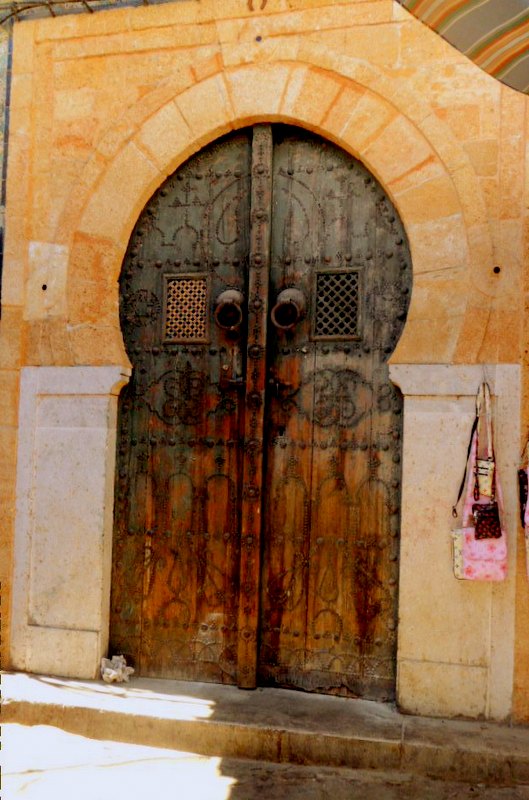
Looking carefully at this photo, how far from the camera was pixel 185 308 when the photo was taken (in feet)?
14.6

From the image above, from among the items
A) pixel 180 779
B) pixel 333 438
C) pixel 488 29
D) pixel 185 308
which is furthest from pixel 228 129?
pixel 180 779

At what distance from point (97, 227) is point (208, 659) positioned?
257 cm

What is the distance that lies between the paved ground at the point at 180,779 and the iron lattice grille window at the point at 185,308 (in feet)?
7.32

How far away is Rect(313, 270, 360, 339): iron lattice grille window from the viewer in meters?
4.21

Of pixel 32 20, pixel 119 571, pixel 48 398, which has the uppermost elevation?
pixel 32 20

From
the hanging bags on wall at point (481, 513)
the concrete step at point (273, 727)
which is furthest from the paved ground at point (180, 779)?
the hanging bags on wall at point (481, 513)

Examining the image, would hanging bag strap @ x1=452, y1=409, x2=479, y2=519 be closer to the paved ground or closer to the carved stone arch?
the carved stone arch

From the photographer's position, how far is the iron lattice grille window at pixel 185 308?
444 centimetres

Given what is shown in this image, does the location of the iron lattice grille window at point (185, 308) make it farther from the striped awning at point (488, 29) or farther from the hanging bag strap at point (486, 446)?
the striped awning at point (488, 29)

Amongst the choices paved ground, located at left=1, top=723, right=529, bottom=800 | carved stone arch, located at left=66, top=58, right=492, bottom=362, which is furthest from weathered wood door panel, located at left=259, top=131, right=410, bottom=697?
paved ground, located at left=1, top=723, right=529, bottom=800

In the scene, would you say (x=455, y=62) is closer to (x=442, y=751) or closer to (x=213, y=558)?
(x=213, y=558)

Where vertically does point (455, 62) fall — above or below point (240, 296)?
above

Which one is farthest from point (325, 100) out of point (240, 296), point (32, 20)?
point (32, 20)

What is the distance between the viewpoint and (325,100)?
13.6 feet
